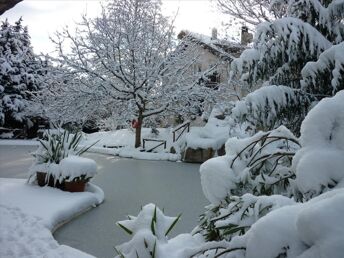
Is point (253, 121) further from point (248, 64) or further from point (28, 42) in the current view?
point (28, 42)

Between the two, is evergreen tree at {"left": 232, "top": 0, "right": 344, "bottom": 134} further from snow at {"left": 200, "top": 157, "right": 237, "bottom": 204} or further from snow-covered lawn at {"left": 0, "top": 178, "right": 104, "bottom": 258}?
snow-covered lawn at {"left": 0, "top": 178, "right": 104, "bottom": 258}

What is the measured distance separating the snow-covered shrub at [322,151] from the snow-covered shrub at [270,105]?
1.41m

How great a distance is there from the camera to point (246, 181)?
220 cm

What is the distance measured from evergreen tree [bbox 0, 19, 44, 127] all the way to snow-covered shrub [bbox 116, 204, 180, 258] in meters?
20.7

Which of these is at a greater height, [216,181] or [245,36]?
[245,36]

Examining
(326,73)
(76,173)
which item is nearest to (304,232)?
(326,73)

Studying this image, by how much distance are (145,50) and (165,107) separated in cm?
261

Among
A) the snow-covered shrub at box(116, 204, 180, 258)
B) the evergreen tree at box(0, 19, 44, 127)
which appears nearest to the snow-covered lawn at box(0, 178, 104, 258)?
the snow-covered shrub at box(116, 204, 180, 258)

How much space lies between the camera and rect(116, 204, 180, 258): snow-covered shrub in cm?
170

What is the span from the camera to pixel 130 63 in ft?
50.4

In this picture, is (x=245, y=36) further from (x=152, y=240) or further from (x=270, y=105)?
(x=152, y=240)

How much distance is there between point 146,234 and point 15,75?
74.0 feet

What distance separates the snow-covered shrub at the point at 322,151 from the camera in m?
1.36

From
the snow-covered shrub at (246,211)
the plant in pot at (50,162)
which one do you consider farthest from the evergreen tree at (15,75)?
the snow-covered shrub at (246,211)
